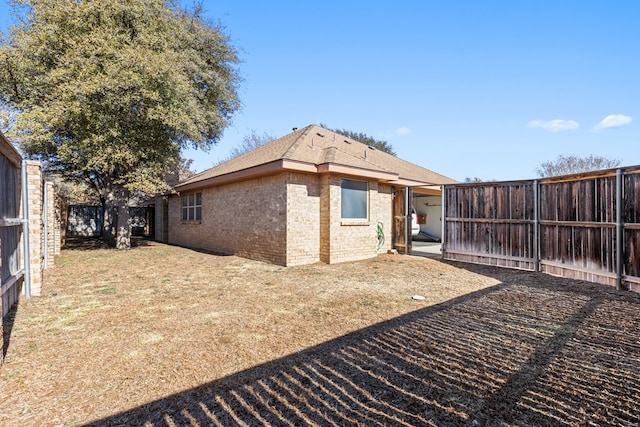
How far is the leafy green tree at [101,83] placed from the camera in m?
9.82

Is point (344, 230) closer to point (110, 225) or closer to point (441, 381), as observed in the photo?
point (441, 381)

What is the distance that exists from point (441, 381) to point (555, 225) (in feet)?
20.9

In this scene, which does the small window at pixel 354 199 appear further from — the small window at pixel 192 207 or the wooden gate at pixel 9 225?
the small window at pixel 192 207

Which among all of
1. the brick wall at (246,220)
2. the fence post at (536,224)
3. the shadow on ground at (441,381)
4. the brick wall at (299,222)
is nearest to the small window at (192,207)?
the brick wall at (246,220)

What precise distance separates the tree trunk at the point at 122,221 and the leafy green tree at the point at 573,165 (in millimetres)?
28561

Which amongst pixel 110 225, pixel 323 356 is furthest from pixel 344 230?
pixel 110 225

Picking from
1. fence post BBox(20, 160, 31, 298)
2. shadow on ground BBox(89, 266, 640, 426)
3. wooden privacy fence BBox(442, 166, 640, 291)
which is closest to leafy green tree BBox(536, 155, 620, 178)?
wooden privacy fence BBox(442, 166, 640, 291)

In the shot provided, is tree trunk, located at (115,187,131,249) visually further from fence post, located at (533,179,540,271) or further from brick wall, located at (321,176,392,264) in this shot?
fence post, located at (533,179,540,271)

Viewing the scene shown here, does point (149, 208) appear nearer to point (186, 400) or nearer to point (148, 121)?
point (148, 121)

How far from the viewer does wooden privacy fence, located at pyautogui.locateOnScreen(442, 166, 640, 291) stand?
5.77 metres

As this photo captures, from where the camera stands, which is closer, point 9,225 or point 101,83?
point 9,225

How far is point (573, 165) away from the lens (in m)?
24.9

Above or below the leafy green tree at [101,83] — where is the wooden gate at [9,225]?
below

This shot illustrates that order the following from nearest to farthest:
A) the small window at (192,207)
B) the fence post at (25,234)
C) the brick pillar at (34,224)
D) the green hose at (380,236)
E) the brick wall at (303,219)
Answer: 1. the fence post at (25,234)
2. the brick pillar at (34,224)
3. the brick wall at (303,219)
4. the green hose at (380,236)
5. the small window at (192,207)
